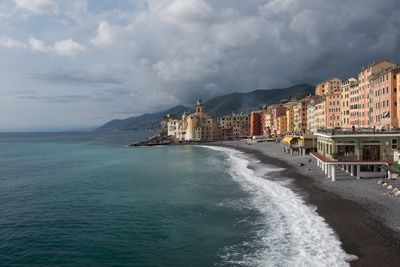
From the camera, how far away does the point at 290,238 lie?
33.7 meters

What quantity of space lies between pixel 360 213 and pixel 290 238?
9.68 meters

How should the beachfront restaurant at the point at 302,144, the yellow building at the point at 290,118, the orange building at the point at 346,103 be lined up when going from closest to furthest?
the beachfront restaurant at the point at 302,144, the orange building at the point at 346,103, the yellow building at the point at 290,118

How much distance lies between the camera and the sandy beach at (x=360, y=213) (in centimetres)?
2895

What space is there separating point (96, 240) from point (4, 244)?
25.6 feet

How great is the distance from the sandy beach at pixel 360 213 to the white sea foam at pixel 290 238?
3.50 feet

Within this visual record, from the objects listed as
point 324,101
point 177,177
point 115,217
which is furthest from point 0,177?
point 324,101

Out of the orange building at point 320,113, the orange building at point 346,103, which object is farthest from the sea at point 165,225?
the orange building at point 320,113

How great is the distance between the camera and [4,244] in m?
34.5

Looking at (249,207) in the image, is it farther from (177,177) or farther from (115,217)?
(177,177)

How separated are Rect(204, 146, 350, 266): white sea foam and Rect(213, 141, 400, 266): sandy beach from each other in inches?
42.1

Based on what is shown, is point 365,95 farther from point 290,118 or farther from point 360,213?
point 290,118

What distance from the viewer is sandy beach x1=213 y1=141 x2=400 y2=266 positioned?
28953 mm

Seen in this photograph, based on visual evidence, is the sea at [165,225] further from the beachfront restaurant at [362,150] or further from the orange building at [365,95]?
Answer: the orange building at [365,95]

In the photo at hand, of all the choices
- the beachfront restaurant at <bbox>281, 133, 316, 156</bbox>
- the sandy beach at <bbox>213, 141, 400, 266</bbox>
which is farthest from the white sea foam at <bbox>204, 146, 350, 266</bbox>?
the beachfront restaurant at <bbox>281, 133, 316, 156</bbox>
